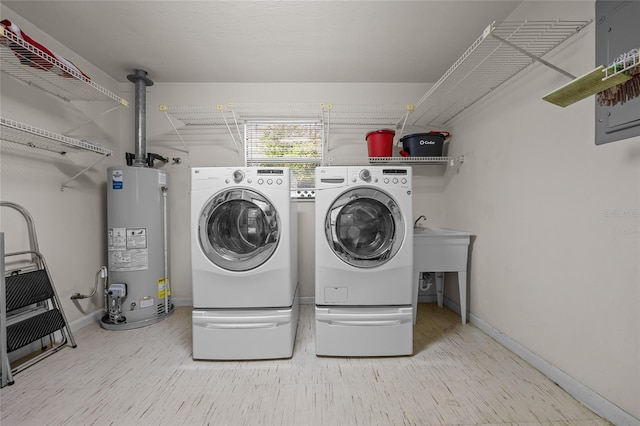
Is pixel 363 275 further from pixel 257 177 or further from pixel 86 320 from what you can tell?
pixel 86 320

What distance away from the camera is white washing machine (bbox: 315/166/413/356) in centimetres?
180

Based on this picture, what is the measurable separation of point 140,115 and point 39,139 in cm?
86

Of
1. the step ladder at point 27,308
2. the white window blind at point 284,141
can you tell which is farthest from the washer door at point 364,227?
the step ladder at point 27,308

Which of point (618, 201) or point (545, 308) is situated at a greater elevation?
point (618, 201)

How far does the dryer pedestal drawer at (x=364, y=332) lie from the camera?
179 centimetres

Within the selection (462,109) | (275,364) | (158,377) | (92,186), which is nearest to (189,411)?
(158,377)

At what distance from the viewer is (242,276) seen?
5.76 feet

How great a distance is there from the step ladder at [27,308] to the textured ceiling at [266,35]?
1433 millimetres

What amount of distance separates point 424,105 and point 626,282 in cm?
220

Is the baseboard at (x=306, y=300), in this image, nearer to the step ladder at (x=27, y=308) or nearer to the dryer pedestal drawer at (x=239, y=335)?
the dryer pedestal drawer at (x=239, y=335)

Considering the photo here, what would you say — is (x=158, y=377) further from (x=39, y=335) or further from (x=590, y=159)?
(x=590, y=159)

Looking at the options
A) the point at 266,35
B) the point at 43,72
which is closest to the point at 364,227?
the point at 266,35

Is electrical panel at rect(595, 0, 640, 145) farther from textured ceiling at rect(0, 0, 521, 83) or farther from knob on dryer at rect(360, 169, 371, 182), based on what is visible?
knob on dryer at rect(360, 169, 371, 182)

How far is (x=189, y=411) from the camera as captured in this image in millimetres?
1331
